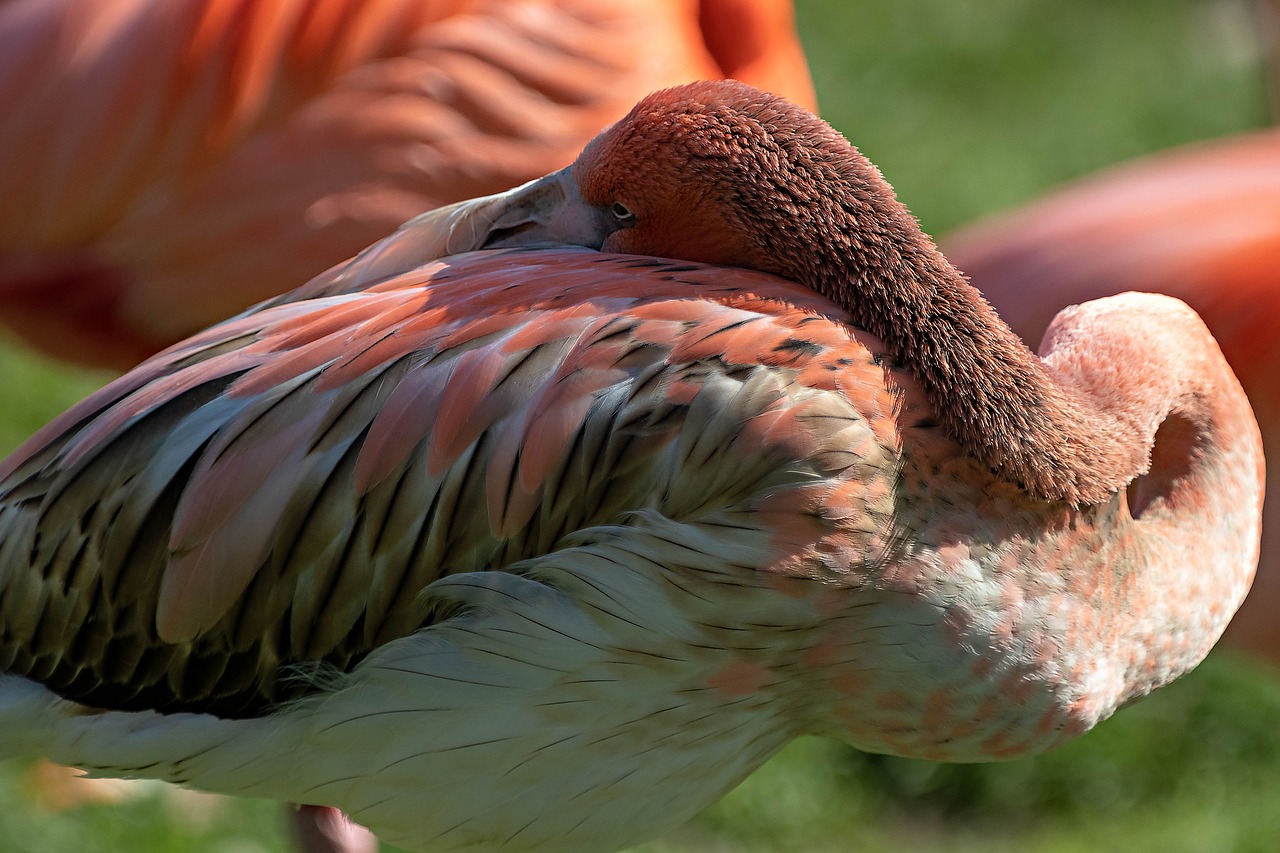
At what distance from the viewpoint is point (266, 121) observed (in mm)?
3422

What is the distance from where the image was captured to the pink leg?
2.93 metres

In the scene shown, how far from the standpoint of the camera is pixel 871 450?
81.7 inches

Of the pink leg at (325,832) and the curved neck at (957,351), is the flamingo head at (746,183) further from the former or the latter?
the pink leg at (325,832)

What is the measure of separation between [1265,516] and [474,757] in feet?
6.33

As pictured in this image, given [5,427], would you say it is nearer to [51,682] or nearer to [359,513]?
[51,682]

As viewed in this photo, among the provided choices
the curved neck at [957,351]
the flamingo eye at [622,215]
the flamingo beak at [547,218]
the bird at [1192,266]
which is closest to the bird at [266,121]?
the bird at [1192,266]

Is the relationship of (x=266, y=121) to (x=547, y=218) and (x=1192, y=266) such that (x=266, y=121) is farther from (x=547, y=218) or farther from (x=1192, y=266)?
(x=1192, y=266)

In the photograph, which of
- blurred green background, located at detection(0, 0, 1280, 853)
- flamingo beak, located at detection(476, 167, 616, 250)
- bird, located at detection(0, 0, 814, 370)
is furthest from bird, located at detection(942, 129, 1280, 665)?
flamingo beak, located at detection(476, 167, 616, 250)

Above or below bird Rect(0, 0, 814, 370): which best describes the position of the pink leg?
below

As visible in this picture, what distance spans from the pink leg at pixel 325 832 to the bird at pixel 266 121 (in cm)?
114

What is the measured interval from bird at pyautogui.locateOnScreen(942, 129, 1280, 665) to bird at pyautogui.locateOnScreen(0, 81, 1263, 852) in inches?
37.0

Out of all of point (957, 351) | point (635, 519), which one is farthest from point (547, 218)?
point (957, 351)

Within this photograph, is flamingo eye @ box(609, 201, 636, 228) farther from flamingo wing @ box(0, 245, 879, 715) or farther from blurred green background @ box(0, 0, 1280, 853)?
blurred green background @ box(0, 0, 1280, 853)

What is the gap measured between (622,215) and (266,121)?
1348mm
